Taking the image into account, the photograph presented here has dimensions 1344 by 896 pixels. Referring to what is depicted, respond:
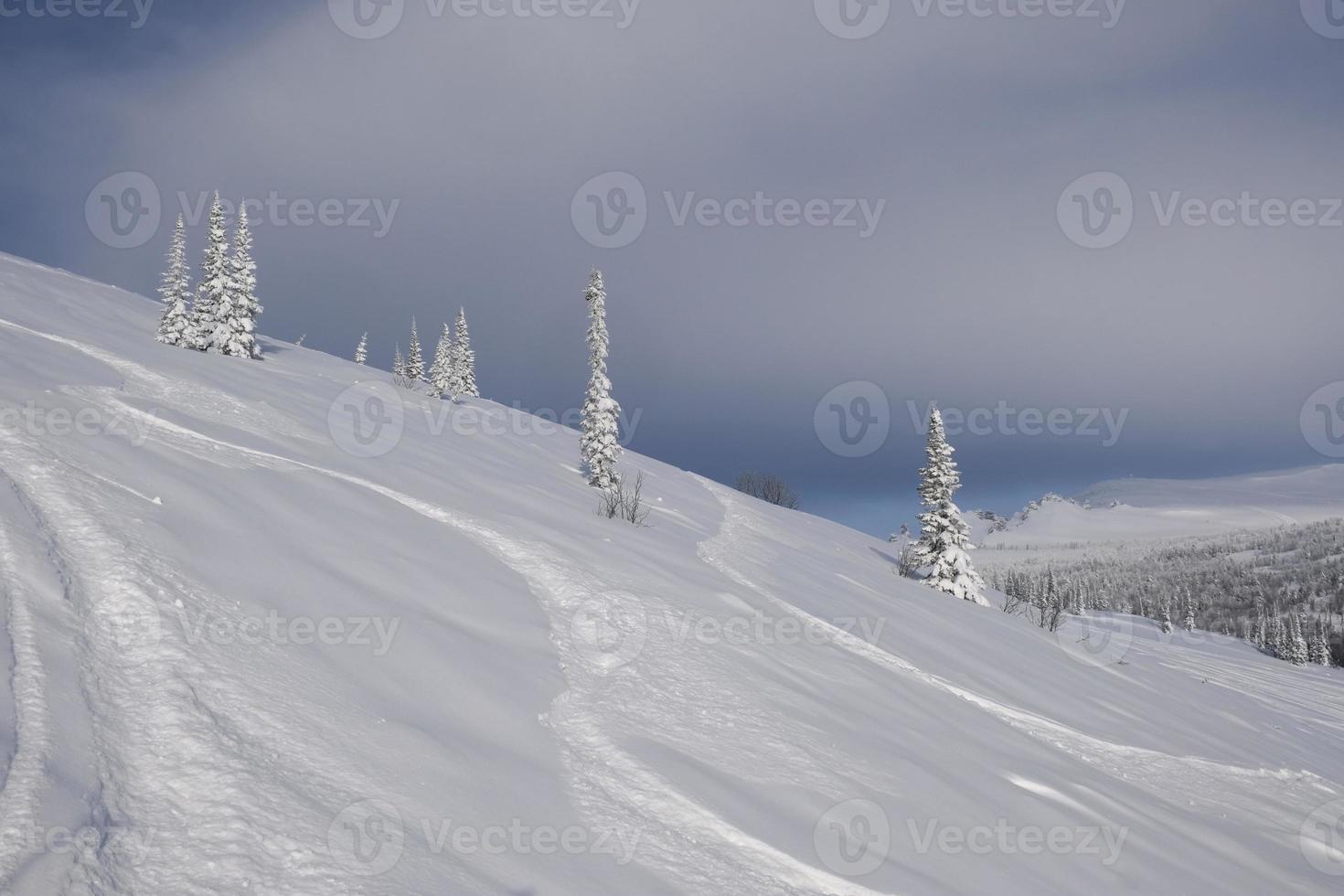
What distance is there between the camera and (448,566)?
6980mm

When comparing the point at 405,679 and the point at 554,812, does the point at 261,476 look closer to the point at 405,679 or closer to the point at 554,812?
the point at 405,679

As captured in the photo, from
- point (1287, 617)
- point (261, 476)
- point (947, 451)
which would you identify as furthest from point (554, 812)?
point (1287, 617)

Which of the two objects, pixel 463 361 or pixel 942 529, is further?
pixel 463 361

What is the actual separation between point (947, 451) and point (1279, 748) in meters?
17.5

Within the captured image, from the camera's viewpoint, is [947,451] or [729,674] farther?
[947,451]
